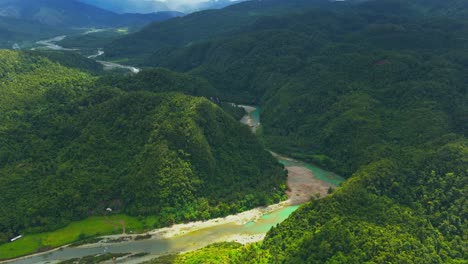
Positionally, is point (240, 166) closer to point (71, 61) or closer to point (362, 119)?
point (362, 119)

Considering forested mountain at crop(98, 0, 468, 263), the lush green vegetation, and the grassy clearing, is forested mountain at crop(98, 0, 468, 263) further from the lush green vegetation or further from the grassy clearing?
the lush green vegetation

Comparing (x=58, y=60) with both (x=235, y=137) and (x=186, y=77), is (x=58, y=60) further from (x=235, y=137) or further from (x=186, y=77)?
(x=235, y=137)

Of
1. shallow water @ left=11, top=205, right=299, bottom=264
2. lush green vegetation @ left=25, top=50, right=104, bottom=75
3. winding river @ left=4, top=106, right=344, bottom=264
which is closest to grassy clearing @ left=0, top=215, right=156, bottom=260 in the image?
winding river @ left=4, top=106, right=344, bottom=264

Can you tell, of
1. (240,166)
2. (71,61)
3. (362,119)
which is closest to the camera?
(240,166)

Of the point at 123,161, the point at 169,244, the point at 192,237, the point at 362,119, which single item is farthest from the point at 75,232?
the point at 362,119

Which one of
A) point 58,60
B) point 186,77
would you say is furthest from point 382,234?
point 58,60

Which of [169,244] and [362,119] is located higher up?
[362,119]

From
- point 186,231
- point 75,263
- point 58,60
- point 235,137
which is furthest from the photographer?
point 58,60
